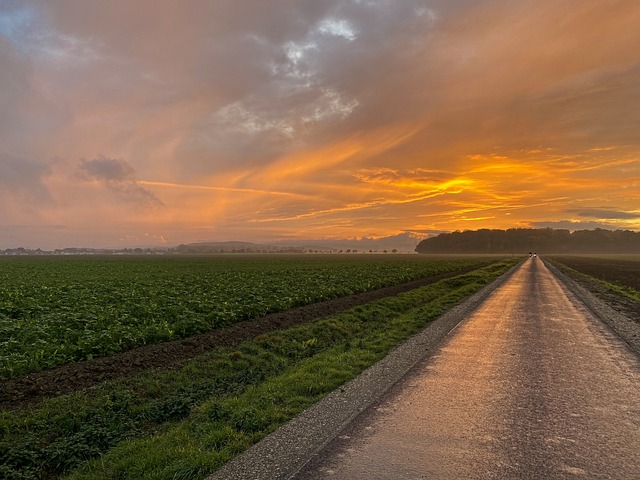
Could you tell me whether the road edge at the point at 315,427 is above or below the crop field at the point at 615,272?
above

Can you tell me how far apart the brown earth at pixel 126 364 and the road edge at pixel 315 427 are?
19.0 ft

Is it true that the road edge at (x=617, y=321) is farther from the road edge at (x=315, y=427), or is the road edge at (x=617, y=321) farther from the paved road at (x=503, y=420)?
the road edge at (x=315, y=427)

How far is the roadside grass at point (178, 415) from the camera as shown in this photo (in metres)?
6.41

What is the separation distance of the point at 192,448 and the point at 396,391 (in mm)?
4423

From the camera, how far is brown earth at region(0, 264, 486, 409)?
9.50 m

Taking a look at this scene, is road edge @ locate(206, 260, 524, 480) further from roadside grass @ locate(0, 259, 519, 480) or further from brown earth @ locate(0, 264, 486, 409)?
brown earth @ locate(0, 264, 486, 409)

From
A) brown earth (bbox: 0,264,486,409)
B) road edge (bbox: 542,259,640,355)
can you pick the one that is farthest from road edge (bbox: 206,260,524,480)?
road edge (bbox: 542,259,640,355)

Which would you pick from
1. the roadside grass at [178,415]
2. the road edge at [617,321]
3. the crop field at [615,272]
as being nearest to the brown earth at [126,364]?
the roadside grass at [178,415]

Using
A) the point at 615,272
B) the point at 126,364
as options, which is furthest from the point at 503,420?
the point at 615,272

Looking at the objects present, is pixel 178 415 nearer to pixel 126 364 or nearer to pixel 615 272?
pixel 126 364

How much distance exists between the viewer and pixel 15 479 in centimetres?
626

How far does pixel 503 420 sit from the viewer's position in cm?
704

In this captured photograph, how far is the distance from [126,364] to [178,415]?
4.03m

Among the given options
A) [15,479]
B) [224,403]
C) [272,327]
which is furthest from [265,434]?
[272,327]
